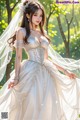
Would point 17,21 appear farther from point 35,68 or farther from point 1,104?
point 1,104

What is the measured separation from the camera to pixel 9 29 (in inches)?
293

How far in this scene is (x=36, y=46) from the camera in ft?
23.1

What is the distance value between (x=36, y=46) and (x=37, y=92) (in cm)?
65

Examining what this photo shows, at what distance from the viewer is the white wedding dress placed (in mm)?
6895

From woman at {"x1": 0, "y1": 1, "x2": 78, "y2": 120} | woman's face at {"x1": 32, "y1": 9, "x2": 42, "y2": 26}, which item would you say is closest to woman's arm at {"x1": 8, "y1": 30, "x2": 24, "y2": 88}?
woman at {"x1": 0, "y1": 1, "x2": 78, "y2": 120}

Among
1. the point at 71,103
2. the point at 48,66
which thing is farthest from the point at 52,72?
the point at 71,103

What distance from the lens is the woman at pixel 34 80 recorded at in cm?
689

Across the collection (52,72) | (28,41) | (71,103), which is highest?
(28,41)

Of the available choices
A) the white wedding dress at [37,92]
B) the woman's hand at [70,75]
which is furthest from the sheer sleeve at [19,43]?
the woman's hand at [70,75]

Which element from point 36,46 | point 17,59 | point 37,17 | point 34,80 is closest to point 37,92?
point 34,80

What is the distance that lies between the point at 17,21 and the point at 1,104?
4.07 feet

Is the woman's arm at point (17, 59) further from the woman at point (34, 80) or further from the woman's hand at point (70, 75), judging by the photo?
the woman's hand at point (70, 75)

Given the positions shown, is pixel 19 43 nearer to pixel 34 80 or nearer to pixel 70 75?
pixel 34 80

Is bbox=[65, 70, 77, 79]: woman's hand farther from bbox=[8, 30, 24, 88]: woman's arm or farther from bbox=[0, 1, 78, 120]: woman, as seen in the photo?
bbox=[8, 30, 24, 88]: woman's arm
